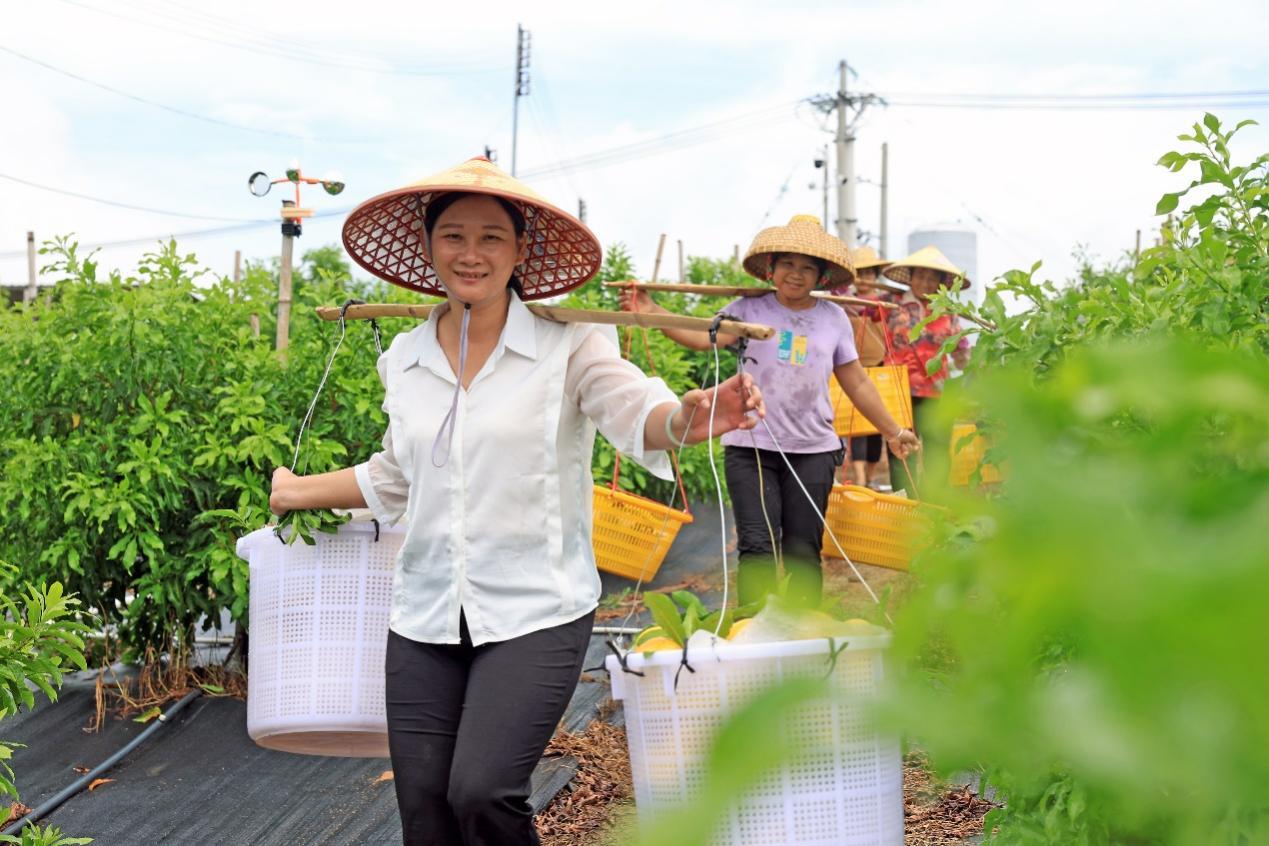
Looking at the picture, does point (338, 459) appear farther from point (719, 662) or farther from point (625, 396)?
point (719, 662)

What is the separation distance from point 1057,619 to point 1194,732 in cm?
3

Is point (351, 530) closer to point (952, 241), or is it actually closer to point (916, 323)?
point (916, 323)

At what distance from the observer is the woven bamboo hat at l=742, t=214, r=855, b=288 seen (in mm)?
4910

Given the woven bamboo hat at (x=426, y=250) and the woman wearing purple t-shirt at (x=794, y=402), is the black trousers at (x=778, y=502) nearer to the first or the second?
the woman wearing purple t-shirt at (x=794, y=402)

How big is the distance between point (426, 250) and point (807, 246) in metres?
2.36

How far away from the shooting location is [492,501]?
8.09 ft

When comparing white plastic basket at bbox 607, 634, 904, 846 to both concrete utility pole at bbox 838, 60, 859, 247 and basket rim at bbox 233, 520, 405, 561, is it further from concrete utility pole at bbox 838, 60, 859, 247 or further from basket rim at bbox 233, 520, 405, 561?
concrete utility pole at bbox 838, 60, 859, 247

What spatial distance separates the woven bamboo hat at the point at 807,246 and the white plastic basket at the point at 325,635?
7.70 feet

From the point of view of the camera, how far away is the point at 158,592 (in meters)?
4.64

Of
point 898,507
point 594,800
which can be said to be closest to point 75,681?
point 594,800

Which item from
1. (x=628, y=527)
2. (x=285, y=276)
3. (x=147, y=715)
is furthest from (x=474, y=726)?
(x=628, y=527)

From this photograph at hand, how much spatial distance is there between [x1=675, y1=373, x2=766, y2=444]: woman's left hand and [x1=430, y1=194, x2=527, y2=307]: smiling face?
50 cm

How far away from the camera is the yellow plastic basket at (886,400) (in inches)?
264

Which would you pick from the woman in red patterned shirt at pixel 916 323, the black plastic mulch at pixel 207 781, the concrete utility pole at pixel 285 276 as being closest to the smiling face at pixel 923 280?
the woman in red patterned shirt at pixel 916 323
